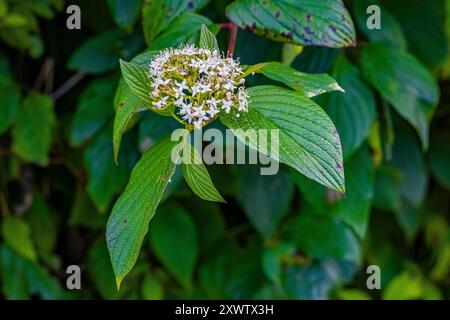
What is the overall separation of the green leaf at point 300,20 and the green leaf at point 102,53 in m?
0.41

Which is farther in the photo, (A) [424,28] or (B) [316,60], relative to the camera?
(A) [424,28]

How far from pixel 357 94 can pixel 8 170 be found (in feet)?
2.55

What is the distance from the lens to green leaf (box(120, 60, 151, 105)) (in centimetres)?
71

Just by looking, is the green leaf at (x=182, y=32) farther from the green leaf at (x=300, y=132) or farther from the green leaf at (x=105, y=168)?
the green leaf at (x=105, y=168)

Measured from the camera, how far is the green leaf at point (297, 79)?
745 mm

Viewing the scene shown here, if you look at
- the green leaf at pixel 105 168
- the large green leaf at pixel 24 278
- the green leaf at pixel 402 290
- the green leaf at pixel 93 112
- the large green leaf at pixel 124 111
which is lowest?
the green leaf at pixel 402 290

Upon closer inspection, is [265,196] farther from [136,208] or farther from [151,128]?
[136,208]

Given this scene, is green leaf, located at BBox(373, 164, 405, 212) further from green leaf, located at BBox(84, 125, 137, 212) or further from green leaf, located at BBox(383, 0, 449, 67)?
green leaf, located at BBox(84, 125, 137, 212)

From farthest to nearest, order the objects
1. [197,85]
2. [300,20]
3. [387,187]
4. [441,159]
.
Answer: [441,159] → [387,187] → [300,20] → [197,85]

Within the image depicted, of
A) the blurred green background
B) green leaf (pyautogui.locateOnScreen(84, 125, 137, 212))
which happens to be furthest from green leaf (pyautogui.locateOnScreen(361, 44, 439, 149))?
green leaf (pyautogui.locateOnScreen(84, 125, 137, 212))

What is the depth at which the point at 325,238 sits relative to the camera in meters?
1.35

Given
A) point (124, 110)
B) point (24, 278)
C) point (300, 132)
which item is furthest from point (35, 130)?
point (300, 132)

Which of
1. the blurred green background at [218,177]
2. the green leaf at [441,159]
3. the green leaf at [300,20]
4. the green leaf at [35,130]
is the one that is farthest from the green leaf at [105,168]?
the green leaf at [441,159]

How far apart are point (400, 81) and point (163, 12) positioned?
1.43ft
